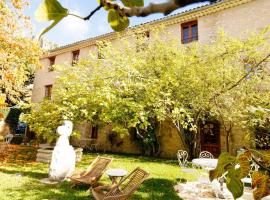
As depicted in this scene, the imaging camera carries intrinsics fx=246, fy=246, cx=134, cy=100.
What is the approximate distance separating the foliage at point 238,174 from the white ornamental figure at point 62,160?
846 centimetres

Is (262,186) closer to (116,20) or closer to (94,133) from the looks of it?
(116,20)

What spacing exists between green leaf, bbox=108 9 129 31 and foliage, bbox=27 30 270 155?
943 centimetres

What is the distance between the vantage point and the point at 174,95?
13.4m

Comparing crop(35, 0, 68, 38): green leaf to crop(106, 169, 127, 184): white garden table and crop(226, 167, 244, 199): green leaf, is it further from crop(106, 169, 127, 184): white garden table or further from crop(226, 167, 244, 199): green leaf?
crop(106, 169, 127, 184): white garden table

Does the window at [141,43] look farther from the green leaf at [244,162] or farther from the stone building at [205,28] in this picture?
the green leaf at [244,162]

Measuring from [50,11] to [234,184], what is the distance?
70 centimetres

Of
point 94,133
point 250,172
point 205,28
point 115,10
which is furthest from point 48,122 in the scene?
point 205,28

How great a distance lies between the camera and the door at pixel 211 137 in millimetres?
15977

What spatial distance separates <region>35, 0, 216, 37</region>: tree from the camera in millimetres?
390

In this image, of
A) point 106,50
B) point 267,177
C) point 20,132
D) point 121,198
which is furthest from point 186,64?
point 20,132

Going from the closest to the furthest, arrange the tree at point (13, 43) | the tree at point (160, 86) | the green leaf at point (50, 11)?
the green leaf at point (50, 11) → the tree at point (160, 86) → the tree at point (13, 43)

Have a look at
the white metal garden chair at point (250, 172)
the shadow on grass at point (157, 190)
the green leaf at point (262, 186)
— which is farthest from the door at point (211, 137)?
the green leaf at point (262, 186)

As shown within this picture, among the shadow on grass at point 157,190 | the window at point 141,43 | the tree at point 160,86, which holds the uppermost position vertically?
the window at point 141,43

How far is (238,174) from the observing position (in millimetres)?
821
